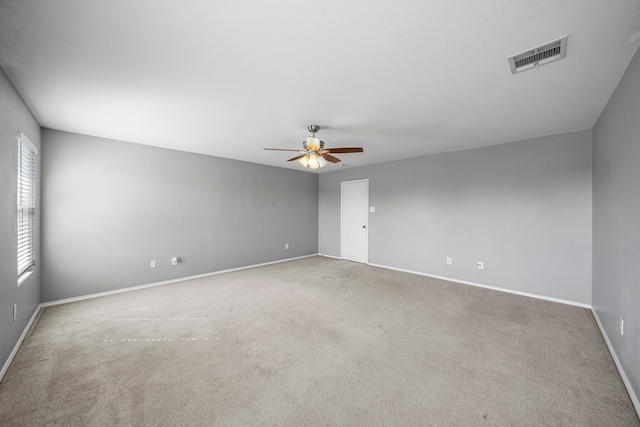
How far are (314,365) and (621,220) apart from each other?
9.49 feet

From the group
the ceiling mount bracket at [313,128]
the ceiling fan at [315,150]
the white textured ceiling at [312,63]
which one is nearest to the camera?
the white textured ceiling at [312,63]

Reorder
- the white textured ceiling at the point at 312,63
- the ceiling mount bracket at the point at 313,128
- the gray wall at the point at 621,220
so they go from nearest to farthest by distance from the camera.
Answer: the white textured ceiling at the point at 312,63 → the gray wall at the point at 621,220 → the ceiling mount bracket at the point at 313,128

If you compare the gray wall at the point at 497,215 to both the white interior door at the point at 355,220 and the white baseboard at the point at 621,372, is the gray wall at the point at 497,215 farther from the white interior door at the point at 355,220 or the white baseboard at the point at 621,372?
the white baseboard at the point at 621,372

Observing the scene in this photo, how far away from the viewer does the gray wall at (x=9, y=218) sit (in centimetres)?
206

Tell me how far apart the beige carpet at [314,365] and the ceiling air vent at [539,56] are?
2.41 metres

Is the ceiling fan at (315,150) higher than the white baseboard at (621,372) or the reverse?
higher

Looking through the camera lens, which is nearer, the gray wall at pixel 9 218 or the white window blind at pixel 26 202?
the gray wall at pixel 9 218

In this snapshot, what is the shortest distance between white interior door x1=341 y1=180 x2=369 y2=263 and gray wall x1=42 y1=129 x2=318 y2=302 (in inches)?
67.6

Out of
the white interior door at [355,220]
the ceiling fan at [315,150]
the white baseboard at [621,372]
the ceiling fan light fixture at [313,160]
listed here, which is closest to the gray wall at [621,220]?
the white baseboard at [621,372]

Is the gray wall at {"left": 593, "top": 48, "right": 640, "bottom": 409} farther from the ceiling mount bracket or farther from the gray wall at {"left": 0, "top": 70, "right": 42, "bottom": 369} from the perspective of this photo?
the gray wall at {"left": 0, "top": 70, "right": 42, "bottom": 369}

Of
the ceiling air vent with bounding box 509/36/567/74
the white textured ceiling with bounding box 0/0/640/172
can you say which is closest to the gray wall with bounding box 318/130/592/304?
the white textured ceiling with bounding box 0/0/640/172

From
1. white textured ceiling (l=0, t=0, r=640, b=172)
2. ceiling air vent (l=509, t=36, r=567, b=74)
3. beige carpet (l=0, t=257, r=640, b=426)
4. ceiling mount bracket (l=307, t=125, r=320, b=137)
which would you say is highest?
white textured ceiling (l=0, t=0, r=640, b=172)

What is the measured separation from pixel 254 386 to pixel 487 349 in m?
2.13

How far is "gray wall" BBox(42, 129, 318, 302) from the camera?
3459 millimetres
